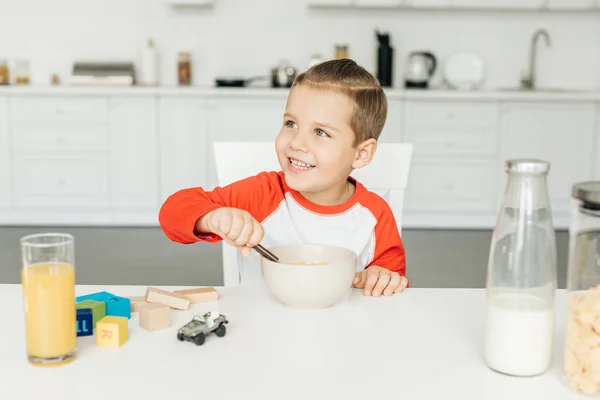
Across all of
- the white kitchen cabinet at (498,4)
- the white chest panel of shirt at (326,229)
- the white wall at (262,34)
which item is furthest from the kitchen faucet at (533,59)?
the white chest panel of shirt at (326,229)

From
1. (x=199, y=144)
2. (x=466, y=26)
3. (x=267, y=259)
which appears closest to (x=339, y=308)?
(x=267, y=259)

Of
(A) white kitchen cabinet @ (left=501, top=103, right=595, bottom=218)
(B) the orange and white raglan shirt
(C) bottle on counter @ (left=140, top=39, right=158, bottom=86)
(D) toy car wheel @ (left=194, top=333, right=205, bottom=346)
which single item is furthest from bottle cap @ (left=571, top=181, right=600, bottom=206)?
(C) bottle on counter @ (left=140, top=39, right=158, bottom=86)

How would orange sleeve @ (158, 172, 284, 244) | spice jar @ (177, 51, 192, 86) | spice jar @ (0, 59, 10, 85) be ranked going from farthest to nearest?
spice jar @ (177, 51, 192, 86)
spice jar @ (0, 59, 10, 85)
orange sleeve @ (158, 172, 284, 244)

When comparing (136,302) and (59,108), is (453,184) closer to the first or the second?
(59,108)

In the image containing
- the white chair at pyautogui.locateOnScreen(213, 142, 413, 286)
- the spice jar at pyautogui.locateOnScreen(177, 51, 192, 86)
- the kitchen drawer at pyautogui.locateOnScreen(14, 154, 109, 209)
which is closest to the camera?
the white chair at pyautogui.locateOnScreen(213, 142, 413, 286)

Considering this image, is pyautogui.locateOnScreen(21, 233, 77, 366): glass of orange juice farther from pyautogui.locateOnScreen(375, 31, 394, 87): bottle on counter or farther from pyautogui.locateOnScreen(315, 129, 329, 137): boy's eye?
pyautogui.locateOnScreen(375, 31, 394, 87): bottle on counter

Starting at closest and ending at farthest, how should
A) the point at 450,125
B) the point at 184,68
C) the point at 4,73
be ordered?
1. the point at 450,125
2. the point at 4,73
3. the point at 184,68

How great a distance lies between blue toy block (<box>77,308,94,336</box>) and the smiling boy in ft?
1.00

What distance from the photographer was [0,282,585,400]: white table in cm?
71

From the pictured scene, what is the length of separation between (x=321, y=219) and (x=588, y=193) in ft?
2.39

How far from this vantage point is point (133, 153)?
166 inches

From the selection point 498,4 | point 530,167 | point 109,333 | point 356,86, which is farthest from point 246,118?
point 530,167

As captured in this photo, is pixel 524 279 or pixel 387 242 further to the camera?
pixel 387 242

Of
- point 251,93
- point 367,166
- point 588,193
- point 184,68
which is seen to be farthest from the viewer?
point 184,68
